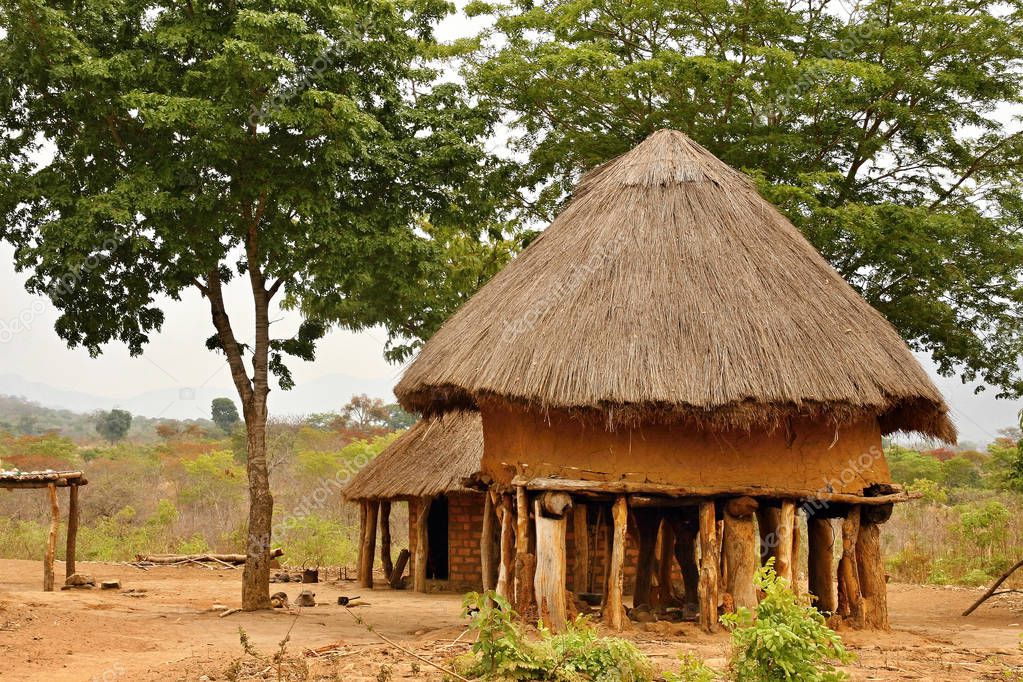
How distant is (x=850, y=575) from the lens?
34.8 ft

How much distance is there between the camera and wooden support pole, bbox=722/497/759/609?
981cm

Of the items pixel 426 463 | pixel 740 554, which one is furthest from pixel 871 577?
pixel 426 463

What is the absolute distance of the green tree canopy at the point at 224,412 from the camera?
5844 centimetres

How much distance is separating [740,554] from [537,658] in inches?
129

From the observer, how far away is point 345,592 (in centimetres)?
1694

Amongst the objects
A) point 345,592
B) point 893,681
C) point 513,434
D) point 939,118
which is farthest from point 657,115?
point 893,681

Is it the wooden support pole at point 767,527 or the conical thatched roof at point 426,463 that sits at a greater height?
the conical thatched roof at point 426,463

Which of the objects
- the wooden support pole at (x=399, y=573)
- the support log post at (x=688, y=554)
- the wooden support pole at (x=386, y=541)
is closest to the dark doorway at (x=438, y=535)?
the wooden support pole at (x=386, y=541)

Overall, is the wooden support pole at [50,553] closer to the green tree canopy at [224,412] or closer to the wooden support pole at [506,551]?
the wooden support pole at [506,551]

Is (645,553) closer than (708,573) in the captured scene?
No

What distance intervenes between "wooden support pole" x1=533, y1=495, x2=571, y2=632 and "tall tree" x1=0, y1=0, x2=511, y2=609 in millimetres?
4488

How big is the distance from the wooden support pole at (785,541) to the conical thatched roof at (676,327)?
34.5 inches

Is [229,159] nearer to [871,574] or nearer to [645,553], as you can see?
[645,553]

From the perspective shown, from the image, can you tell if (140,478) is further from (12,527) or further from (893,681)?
(893,681)
